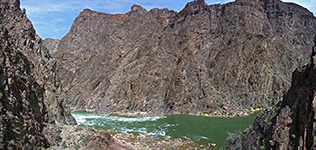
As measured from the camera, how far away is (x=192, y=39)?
72062 mm

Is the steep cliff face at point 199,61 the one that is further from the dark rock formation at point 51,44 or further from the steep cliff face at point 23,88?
the steep cliff face at point 23,88

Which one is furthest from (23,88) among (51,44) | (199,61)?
(51,44)

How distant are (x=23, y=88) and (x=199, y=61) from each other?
194ft

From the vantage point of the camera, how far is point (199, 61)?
6588 cm

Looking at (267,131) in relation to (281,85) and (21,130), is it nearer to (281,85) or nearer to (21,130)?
(21,130)

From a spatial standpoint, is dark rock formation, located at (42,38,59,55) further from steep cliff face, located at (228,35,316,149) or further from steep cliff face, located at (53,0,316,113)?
steep cliff face, located at (228,35,316,149)

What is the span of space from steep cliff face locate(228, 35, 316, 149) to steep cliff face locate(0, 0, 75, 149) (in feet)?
33.3

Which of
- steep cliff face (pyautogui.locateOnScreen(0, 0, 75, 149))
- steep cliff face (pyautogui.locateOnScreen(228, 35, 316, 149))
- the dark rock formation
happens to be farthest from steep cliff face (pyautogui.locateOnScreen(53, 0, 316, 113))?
steep cliff face (pyautogui.locateOnScreen(0, 0, 75, 149))

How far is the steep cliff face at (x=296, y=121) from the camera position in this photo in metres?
8.89

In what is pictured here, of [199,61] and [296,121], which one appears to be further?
[199,61]

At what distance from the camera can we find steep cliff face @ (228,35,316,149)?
29.2ft

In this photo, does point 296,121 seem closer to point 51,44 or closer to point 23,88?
point 23,88

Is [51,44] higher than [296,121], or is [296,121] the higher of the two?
[51,44]

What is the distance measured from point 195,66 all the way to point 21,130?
5108 cm
